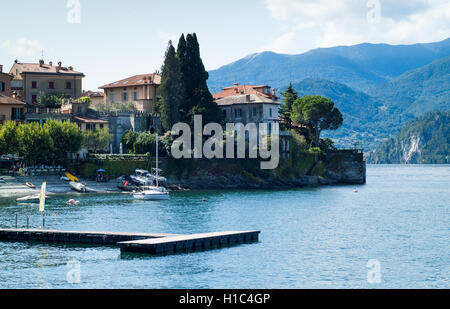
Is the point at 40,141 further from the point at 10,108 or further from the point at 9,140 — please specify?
the point at 10,108

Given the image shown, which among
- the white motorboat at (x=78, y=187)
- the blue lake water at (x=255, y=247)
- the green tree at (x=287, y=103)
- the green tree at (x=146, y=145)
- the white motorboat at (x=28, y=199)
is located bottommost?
the blue lake water at (x=255, y=247)

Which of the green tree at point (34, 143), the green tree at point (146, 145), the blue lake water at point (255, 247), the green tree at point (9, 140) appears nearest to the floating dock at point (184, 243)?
the blue lake water at point (255, 247)

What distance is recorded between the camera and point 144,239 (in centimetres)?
5331

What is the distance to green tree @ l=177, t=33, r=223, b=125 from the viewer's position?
4584 inches

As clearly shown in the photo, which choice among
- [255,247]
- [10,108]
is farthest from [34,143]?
[255,247]

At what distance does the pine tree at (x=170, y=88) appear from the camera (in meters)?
115

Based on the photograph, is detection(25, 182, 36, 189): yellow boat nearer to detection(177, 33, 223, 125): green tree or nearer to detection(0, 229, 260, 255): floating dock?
detection(177, 33, 223, 125): green tree

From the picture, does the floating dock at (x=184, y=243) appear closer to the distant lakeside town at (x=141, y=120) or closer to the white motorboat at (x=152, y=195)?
the white motorboat at (x=152, y=195)

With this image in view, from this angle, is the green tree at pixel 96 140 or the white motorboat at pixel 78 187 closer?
the white motorboat at pixel 78 187

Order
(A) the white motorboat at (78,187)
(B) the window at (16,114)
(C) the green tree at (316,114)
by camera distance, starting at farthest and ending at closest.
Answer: (C) the green tree at (316,114)
(B) the window at (16,114)
(A) the white motorboat at (78,187)

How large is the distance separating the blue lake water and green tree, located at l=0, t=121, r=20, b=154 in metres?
14.5
